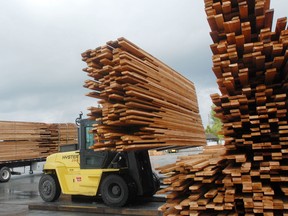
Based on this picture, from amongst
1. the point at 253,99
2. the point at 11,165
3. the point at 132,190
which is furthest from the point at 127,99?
the point at 11,165

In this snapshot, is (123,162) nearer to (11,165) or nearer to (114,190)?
(114,190)

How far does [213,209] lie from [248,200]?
0.55 m

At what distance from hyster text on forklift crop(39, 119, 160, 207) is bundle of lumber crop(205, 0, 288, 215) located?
539 centimetres

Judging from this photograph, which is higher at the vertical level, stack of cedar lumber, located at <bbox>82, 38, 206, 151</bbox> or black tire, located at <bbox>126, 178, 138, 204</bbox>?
stack of cedar lumber, located at <bbox>82, 38, 206, 151</bbox>

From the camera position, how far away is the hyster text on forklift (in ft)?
32.1

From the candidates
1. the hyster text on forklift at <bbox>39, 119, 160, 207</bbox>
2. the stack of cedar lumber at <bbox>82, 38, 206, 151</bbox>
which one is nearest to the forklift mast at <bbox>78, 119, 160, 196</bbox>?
the hyster text on forklift at <bbox>39, 119, 160, 207</bbox>

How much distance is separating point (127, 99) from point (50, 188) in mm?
5090

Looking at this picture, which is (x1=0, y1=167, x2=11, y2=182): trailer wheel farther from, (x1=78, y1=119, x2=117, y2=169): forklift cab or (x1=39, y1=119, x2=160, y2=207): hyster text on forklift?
(x1=78, y1=119, x2=117, y2=169): forklift cab

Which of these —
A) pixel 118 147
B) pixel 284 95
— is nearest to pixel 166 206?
pixel 284 95

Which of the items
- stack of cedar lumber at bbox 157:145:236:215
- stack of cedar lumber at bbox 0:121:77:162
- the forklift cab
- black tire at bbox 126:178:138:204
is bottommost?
black tire at bbox 126:178:138:204

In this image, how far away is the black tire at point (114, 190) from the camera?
9586 mm

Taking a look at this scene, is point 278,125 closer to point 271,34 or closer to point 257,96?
point 257,96

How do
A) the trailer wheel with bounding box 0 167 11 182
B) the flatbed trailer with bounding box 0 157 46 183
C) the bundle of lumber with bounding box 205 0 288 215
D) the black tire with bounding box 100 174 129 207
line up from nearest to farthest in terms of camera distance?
the bundle of lumber with bounding box 205 0 288 215 < the black tire with bounding box 100 174 129 207 < the trailer wheel with bounding box 0 167 11 182 < the flatbed trailer with bounding box 0 157 46 183

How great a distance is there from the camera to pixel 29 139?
Answer: 21.7 metres
